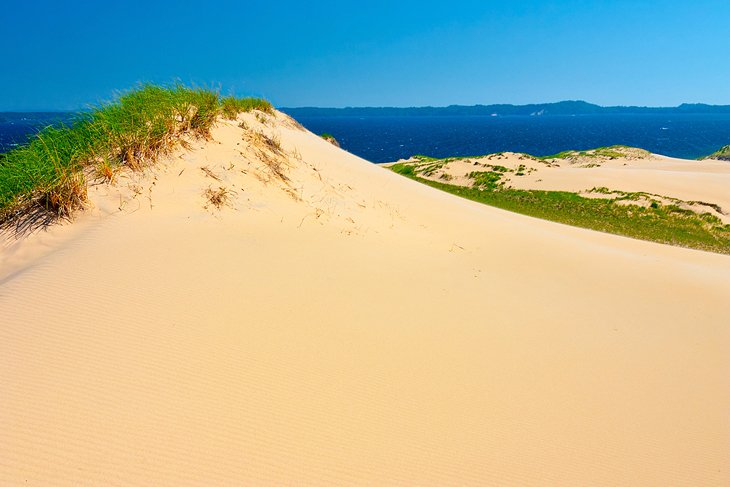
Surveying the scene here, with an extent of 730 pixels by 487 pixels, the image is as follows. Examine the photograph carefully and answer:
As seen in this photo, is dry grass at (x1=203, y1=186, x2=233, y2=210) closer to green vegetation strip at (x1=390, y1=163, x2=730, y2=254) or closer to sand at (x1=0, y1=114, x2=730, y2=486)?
sand at (x1=0, y1=114, x2=730, y2=486)

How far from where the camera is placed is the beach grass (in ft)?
18.3

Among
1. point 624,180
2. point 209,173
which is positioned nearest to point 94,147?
point 209,173

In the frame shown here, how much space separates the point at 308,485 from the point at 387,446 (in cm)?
62

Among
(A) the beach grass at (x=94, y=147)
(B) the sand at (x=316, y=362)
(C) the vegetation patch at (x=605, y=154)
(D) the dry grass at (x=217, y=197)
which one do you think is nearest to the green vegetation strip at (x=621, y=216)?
(B) the sand at (x=316, y=362)

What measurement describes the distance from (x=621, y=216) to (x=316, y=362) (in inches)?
722

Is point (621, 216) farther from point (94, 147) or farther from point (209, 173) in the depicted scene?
point (94, 147)

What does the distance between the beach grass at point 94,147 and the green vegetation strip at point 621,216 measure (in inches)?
599

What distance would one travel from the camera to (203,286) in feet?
14.2

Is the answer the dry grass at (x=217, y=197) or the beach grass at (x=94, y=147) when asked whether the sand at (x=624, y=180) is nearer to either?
the dry grass at (x=217, y=197)

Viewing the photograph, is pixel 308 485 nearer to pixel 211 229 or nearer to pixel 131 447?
pixel 131 447

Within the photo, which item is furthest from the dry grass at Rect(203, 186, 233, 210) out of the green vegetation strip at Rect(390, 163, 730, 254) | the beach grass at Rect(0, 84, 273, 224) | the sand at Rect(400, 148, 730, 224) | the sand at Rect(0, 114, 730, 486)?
the sand at Rect(400, 148, 730, 224)

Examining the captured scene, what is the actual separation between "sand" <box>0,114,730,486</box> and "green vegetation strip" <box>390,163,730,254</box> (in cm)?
Answer: 964

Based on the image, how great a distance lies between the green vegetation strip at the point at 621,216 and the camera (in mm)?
14648

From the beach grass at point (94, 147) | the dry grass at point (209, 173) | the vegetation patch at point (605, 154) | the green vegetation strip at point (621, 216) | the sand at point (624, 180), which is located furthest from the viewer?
the vegetation patch at point (605, 154)
